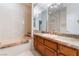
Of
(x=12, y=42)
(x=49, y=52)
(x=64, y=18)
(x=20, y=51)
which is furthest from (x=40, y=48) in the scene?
(x=64, y=18)

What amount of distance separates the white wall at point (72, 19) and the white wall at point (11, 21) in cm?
60

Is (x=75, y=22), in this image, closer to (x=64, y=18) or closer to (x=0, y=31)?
(x=64, y=18)

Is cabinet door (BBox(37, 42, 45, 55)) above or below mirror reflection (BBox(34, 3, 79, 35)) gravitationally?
below

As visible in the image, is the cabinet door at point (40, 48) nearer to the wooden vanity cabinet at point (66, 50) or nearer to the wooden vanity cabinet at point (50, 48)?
the wooden vanity cabinet at point (50, 48)

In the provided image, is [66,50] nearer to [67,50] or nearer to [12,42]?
[67,50]

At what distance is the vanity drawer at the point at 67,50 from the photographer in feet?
4.75

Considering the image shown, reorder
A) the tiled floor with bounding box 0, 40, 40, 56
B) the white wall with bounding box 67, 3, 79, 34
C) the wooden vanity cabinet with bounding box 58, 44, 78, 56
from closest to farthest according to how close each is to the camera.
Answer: the wooden vanity cabinet with bounding box 58, 44, 78, 56 → the white wall with bounding box 67, 3, 79, 34 → the tiled floor with bounding box 0, 40, 40, 56

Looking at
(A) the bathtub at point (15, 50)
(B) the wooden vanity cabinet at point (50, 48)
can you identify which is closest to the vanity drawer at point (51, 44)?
(B) the wooden vanity cabinet at point (50, 48)

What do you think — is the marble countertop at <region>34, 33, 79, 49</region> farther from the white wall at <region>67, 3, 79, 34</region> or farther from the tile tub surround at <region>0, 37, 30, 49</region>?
the tile tub surround at <region>0, 37, 30, 49</region>

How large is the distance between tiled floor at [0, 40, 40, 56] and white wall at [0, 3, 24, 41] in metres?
0.14

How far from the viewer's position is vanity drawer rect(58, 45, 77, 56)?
4.75 ft

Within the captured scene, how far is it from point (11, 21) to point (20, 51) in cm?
41

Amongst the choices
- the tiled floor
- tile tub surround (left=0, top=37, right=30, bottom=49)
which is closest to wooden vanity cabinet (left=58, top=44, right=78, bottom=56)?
the tiled floor

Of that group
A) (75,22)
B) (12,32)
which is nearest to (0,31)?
(12,32)
